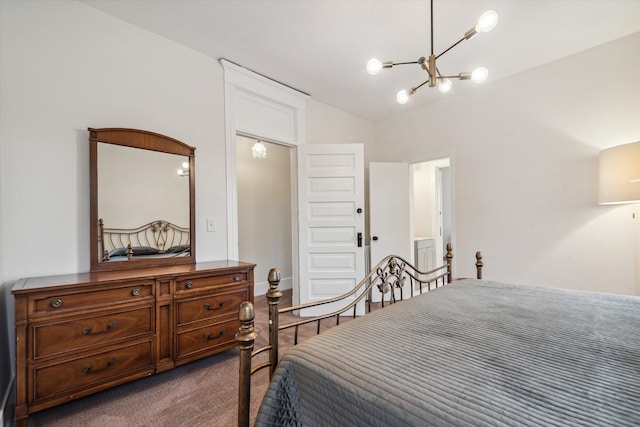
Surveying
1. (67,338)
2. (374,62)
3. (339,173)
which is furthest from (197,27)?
(67,338)

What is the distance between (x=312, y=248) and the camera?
349 cm

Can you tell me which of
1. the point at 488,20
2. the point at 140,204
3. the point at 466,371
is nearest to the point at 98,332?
the point at 140,204

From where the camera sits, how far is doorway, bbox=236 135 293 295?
4352 mm

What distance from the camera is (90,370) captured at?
1.70m

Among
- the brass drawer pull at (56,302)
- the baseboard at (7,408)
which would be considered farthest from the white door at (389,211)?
the baseboard at (7,408)

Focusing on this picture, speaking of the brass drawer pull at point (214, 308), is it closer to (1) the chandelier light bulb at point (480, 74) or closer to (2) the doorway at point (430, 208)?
(1) the chandelier light bulb at point (480, 74)

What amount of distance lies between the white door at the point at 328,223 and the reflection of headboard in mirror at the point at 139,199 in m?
1.37

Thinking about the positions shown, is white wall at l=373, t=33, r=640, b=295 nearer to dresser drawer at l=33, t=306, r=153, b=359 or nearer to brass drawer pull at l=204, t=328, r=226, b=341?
brass drawer pull at l=204, t=328, r=226, b=341

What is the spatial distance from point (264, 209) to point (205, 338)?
8.54 feet

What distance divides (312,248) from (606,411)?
2.95 meters

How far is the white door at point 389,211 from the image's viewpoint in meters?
3.94

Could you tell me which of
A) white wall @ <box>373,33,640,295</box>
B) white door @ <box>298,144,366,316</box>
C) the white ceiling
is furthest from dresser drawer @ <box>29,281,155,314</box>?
white wall @ <box>373,33,640,295</box>

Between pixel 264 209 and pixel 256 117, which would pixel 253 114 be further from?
pixel 264 209

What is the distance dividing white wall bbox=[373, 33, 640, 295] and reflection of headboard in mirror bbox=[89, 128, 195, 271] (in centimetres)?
314
